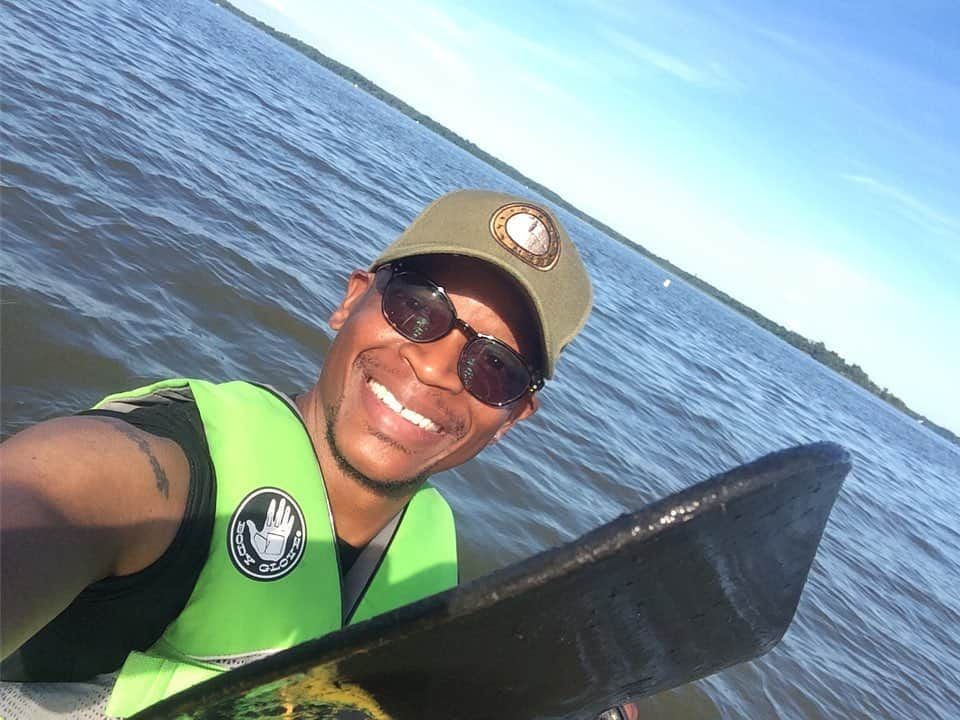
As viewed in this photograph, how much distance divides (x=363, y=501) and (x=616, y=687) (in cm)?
108

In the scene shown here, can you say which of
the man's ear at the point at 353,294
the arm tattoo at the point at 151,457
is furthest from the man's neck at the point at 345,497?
the arm tattoo at the point at 151,457

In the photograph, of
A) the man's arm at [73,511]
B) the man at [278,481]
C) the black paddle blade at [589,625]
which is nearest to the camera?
the black paddle blade at [589,625]

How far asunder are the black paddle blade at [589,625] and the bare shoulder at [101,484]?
392mm

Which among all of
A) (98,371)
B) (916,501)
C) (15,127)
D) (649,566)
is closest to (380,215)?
(15,127)

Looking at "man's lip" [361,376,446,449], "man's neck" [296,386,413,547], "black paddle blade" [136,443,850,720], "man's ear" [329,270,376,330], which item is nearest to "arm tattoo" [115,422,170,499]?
"black paddle blade" [136,443,850,720]

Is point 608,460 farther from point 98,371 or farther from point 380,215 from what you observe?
point 380,215

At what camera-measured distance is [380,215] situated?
17578 mm

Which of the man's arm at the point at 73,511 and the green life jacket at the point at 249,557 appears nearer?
the man's arm at the point at 73,511

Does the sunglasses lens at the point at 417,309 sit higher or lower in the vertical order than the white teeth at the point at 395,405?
higher

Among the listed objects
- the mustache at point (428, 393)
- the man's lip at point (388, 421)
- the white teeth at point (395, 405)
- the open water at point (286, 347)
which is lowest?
the open water at point (286, 347)

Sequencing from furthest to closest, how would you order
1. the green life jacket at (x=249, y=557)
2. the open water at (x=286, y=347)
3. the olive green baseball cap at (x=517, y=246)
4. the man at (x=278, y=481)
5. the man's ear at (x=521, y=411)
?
1. the open water at (x=286, y=347)
2. the man's ear at (x=521, y=411)
3. the olive green baseball cap at (x=517, y=246)
4. the green life jacket at (x=249, y=557)
5. the man at (x=278, y=481)

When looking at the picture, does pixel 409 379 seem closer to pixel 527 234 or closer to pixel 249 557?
pixel 527 234

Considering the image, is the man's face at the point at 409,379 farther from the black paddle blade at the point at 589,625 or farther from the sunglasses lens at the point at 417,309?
the black paddle blade at the point at 589,625

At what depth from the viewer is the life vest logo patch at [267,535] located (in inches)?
71.0
